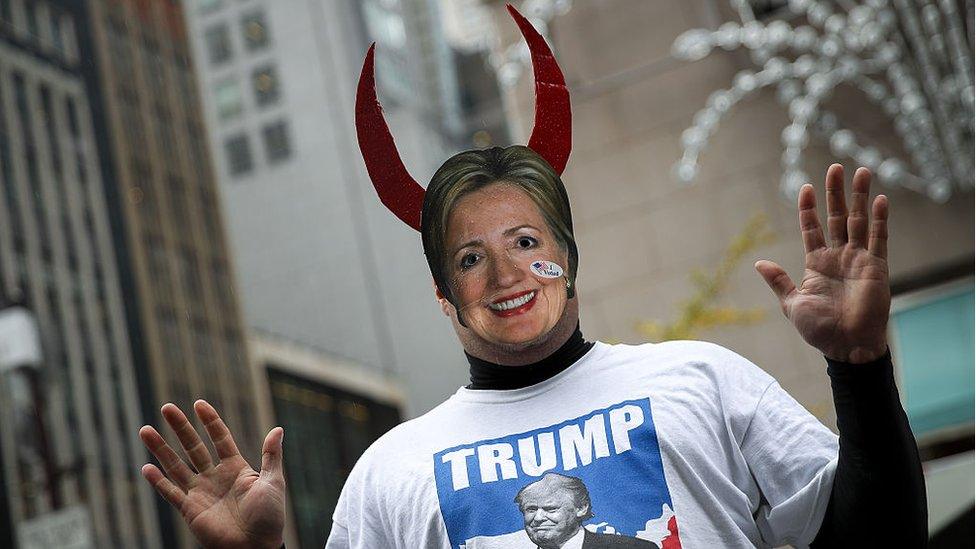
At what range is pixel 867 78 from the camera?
25.2 ft

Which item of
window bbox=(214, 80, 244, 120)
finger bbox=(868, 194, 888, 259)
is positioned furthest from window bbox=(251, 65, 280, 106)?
finger bbox=(868, 194, 888, 259)

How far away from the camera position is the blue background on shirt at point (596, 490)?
2.23 meters

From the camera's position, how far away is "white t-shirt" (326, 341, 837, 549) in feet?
7.37

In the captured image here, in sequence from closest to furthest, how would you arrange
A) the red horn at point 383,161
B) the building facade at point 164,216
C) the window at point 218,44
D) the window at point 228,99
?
the red horn at point 383,161 < the window at point 228,99 < the window at point 218,44 < the building facade at point 164,216

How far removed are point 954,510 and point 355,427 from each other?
443cm

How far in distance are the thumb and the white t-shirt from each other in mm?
172

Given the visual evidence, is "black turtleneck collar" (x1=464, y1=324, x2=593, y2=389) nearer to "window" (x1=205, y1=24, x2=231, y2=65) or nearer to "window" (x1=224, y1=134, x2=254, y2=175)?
"window" (x1=224, y1=134, x2=254, y2=175)

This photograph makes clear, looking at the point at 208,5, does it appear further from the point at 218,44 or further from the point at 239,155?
the point at 239,155

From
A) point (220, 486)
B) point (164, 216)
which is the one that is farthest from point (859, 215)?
point (164, 216)

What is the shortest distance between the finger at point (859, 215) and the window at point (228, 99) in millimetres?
7289

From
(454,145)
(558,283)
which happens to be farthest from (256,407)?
(558,283)

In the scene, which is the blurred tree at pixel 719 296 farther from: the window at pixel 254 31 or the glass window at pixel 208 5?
the glass window at pixel 208 5

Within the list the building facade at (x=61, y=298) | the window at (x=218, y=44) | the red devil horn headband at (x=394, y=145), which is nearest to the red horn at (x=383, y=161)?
the red devil horn headband at (x=394, y=145)

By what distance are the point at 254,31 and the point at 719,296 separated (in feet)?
11.3
